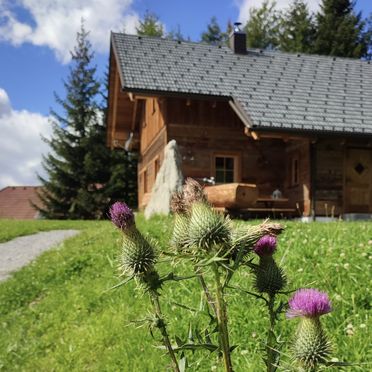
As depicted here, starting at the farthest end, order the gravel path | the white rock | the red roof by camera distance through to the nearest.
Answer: the red roof
the white rock
the gravel path

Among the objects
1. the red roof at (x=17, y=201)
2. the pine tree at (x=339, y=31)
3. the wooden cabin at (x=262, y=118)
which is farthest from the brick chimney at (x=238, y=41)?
the red roof at (x=17, y=201)

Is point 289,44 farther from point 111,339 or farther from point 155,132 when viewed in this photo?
point 111,339

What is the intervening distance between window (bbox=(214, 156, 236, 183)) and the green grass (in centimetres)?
950

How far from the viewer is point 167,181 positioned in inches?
561

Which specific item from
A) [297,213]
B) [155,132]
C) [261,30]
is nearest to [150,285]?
[297,213]

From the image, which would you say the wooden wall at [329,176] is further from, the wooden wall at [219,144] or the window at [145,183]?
the window at [145,183]

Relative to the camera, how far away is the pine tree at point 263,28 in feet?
135

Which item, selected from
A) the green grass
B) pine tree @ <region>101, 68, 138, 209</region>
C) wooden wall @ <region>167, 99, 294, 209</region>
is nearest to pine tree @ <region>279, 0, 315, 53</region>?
pine tree @ <region>101, 68, 138, 209</region>

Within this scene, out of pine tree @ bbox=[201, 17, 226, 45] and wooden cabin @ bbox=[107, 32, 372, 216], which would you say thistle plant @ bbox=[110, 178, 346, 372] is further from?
pine tree @ bbox=[201, 17, 226, 45]

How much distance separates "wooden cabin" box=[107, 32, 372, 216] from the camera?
1516 cm

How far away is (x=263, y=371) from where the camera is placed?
11.0ft

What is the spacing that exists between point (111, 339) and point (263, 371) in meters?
1.84

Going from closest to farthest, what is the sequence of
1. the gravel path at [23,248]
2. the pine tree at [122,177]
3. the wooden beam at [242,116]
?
1. the gravel path at [23,248]
2. the wooden beam at [242,116]
3. the pine tree at [122,177]

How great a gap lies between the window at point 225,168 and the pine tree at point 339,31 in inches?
844
